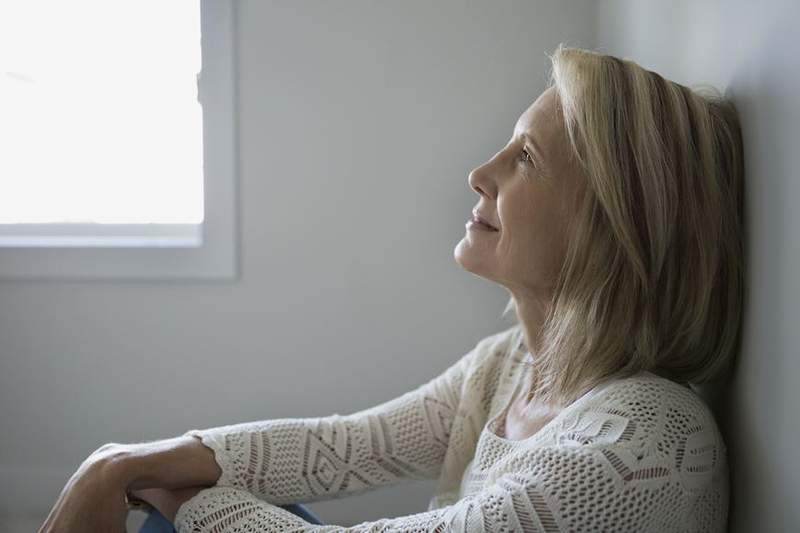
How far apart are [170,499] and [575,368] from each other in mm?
588

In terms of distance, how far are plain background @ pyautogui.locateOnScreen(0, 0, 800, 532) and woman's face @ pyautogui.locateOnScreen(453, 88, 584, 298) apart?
750 millimetres

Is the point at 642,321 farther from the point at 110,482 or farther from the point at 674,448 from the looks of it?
the point at 110,482

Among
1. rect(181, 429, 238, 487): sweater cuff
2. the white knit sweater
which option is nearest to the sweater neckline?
the white knit sweater

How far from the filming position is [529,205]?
3.68 ft

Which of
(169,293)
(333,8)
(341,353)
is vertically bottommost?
(341,353)

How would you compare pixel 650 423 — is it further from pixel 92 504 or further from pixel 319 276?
pixel 319 276

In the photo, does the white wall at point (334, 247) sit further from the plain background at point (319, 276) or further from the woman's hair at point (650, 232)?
the woman's hair at point (650, 232)

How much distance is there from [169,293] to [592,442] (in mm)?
1445

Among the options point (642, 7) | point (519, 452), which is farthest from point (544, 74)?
point (519, 452)

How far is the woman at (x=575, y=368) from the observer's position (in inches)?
34.2

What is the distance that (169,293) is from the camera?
210 centimetres

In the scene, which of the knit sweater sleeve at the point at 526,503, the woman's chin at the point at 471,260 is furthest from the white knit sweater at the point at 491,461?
the woman's chin at the point at 471,260

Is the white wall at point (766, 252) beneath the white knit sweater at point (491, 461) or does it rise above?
above

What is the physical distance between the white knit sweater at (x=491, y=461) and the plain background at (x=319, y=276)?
25.8 inches
